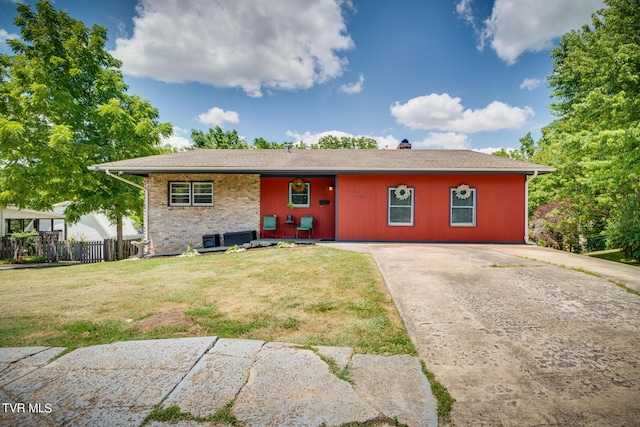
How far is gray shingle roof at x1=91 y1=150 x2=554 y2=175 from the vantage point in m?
9.72

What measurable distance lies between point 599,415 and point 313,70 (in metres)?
19.7

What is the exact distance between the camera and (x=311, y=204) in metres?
11.4

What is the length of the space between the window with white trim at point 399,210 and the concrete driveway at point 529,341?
17.0ft

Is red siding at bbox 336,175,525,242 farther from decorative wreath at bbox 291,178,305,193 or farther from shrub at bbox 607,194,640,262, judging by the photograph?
shrub at bbox 607,194,640,262

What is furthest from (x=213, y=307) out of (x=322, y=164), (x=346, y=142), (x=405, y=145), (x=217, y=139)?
(x=346, y=142)

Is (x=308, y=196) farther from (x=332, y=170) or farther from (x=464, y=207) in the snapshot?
(x=464, y=207)

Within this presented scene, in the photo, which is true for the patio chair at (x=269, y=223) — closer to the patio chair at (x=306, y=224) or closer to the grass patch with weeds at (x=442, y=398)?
the patio chair at (x=306, y=224)

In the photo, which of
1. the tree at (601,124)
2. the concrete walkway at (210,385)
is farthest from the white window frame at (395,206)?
the concrete walkway at (210,385)

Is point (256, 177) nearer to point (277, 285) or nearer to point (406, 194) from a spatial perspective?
point (406, 194)

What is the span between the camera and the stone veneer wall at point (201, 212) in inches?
430

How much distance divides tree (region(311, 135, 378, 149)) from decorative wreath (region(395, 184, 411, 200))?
2906cm

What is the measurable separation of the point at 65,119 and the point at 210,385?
15.3 metres

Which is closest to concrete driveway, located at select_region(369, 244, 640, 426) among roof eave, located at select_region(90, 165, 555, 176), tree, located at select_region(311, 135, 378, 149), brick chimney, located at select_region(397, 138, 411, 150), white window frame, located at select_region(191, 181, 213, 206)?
roof eave, located at select_region(90, 165, 555, 176)

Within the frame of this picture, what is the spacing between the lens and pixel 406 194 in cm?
1024
